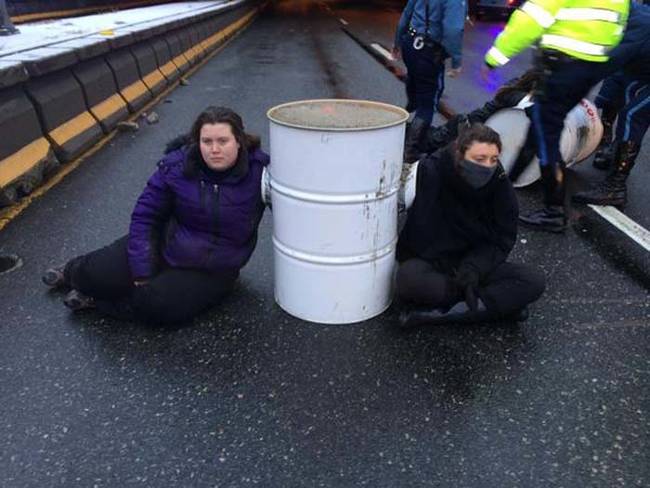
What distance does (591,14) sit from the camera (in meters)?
3.58

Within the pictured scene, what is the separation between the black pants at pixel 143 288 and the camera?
2945 millimetres

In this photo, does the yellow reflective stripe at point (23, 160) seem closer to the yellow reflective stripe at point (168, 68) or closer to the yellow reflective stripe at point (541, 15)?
the yellow reflective stripe at point (541, 15)

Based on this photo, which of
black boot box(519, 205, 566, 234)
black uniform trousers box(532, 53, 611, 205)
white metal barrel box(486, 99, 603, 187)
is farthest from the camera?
white metal barrel box(486, 99, 603, 187)

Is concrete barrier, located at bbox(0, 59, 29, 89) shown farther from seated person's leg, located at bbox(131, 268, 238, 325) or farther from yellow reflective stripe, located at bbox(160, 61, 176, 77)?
yellow reflective stripe, located at bbox(160, 61, 176, 77)

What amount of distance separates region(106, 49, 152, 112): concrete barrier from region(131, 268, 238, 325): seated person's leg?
493cm

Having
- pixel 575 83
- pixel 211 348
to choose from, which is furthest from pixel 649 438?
pixel 575 83

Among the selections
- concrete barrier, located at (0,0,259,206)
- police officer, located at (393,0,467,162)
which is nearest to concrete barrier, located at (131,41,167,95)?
concrete barrier, located at (0,0,259,206)

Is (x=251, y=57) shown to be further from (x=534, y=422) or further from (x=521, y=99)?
(x=534, y=422)

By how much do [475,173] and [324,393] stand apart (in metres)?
1.22

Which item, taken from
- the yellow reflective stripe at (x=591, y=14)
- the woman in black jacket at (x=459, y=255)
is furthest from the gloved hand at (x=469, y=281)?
the yellow reflective stripe at (x=591, y=14)

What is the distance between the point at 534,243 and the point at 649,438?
1929 mm

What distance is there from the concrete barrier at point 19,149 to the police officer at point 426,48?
3.15m

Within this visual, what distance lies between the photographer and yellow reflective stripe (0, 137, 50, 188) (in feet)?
14.5

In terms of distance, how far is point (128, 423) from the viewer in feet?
7.81
